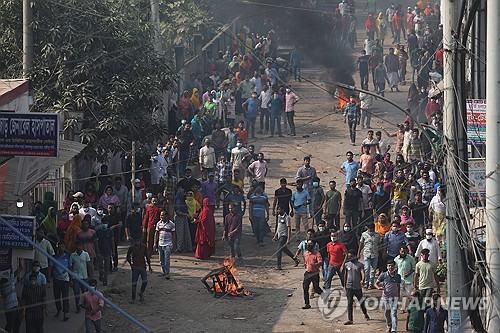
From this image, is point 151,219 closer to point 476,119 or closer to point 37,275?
point 37,275

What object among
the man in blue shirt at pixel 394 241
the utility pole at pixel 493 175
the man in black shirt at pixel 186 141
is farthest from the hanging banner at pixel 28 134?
the man in black shirt at pixel 186 141

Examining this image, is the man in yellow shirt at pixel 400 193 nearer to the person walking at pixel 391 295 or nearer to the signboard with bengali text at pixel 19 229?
the person walking at pixel 391 295

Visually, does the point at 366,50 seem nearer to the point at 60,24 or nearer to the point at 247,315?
the point at 60,24

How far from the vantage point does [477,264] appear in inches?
515

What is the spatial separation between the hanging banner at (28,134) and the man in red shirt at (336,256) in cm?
529

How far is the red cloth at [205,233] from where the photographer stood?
2347 centimetres

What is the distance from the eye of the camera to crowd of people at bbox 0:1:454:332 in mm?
20141

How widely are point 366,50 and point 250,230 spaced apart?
46.0 ft

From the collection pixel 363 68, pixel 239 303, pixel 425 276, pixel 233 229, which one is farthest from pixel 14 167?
pixel 363 68

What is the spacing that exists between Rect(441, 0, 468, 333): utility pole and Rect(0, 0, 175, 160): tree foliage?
36.2ft

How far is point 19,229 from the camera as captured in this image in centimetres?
1856

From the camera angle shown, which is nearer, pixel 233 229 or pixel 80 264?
pixel 80 264

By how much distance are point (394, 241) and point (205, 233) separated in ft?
12.6

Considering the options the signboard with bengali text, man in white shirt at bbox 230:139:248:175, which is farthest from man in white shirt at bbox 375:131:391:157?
the signboard with bengali text
